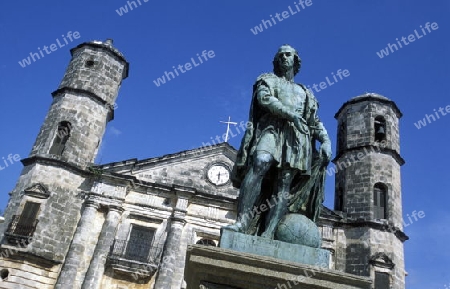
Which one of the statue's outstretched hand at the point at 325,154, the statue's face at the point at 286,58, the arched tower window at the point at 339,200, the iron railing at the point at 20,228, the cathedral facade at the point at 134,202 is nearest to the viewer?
the statue's outstretched hand at the point at 325,154

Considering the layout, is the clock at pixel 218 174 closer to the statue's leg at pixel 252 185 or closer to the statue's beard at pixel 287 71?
the statue's beard at pixel 287 71

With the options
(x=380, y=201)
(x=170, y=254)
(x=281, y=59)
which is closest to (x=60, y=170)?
(x=170, y=254)

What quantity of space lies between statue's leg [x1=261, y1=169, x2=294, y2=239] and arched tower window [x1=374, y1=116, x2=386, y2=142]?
15070mm

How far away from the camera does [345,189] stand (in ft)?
57.8

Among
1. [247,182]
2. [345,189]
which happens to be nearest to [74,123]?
[345,189]

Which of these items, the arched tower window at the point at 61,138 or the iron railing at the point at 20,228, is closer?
the iron railing at the point at 20,228

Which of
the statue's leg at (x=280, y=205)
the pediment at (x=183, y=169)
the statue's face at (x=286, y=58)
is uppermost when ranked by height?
the pediment at (x=183, y=169)

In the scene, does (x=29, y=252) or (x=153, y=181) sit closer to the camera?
(x=29, y=252)

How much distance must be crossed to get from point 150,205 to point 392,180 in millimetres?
8905

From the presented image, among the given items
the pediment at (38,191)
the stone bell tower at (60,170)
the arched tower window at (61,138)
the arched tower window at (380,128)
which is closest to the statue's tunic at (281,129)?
the stone bell tower at (60,170)

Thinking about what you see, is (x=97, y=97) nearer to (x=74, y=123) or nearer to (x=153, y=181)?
(x=74, y=123)

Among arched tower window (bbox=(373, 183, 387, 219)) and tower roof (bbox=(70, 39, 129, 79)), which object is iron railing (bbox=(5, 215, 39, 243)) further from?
arched tower window (bbox=(373, 183, 387, 219))

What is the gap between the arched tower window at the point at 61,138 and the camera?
1700 cm

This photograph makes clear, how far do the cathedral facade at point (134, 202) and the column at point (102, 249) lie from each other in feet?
0.11
